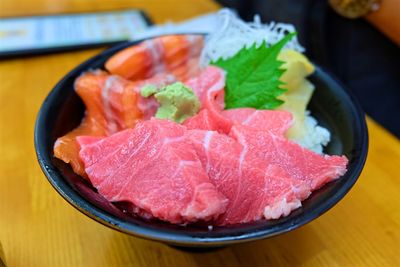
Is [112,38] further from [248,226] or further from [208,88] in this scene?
[248,226]

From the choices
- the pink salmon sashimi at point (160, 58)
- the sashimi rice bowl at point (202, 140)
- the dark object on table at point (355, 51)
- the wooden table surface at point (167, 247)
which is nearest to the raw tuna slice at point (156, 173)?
the sashimi rice bowl at point (202, 140)

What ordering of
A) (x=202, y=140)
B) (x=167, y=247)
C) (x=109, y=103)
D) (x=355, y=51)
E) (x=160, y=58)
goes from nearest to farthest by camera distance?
(x=202, y=140) → (x=167, y=247) → (x=109, y=103) → (x=160, y=58) → (x=355, y=51)

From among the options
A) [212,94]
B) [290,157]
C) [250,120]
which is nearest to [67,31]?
[212,94]

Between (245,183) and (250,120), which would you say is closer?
(245,183)

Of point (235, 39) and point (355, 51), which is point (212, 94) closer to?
point (235, 39)

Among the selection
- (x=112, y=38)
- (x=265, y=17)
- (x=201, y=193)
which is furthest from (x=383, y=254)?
(x=112, y=38)

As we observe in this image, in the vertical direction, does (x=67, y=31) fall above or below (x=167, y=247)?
above

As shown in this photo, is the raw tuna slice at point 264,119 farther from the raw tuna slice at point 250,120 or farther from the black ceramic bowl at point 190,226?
the black ceramic bowl at point 190,226

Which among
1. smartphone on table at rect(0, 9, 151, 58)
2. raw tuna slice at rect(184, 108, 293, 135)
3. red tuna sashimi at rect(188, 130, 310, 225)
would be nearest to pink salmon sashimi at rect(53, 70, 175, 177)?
raw tuna slice at rect(184, 108, 293, 135)
